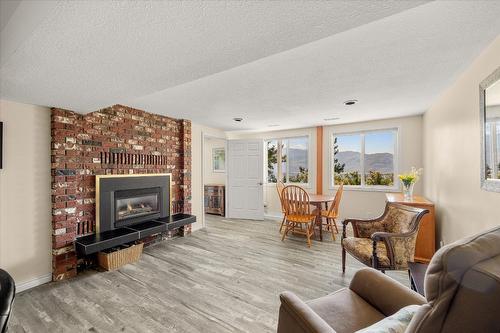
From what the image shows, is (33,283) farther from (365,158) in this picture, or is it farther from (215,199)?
(365,158)

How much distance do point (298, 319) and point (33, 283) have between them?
2998 mm

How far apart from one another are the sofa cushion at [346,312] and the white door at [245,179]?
13.1ft

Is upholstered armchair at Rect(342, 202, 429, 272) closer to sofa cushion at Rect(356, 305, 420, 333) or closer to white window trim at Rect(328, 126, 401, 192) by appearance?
sofa cushion at Rect(356, 305, 420, 333)

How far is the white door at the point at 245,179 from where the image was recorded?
17.7 ft

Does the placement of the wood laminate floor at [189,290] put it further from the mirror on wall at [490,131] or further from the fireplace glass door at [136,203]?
the mirror on wall at [490,131]

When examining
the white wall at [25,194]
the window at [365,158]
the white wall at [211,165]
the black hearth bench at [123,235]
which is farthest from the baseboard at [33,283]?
the window at [365,158]

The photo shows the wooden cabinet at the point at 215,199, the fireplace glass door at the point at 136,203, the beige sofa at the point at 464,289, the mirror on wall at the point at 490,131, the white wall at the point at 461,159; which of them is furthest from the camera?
the wooden cabinet at the point at 215,199

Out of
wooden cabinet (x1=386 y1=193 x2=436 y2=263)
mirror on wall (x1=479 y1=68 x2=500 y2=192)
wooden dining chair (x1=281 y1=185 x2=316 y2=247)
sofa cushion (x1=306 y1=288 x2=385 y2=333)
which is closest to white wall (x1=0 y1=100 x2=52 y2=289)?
sofa cushion (x1=306 y1=288 x2=385 y2=333)

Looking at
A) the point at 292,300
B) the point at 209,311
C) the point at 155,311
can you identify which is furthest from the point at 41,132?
the point at 292,300

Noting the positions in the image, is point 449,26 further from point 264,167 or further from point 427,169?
point 264,167

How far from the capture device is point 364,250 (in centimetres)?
228

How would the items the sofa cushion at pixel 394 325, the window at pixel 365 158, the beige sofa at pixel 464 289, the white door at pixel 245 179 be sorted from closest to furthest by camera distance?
the beige sofa at pixel 464 289
the sofa cushion at pixel 394 325
the window at pixel 365 158
the white door at pixel 245 179

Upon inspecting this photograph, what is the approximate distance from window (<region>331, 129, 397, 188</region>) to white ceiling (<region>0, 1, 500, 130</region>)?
167cm

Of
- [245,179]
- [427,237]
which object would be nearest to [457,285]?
[427,237]
